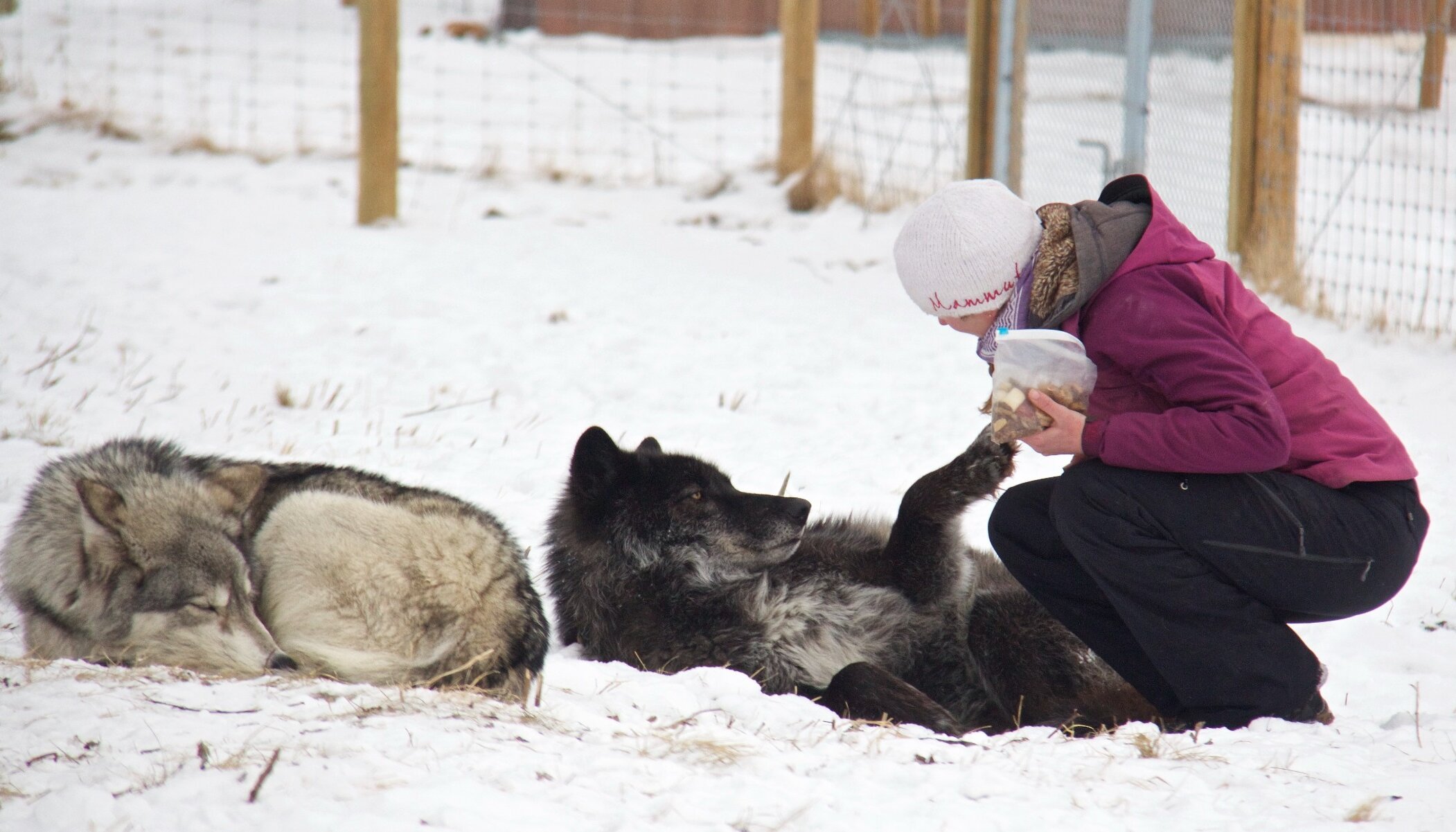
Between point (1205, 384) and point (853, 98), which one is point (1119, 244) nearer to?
point (1205, 384)

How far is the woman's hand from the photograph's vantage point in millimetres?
2938

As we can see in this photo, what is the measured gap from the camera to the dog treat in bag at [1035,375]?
113 inches

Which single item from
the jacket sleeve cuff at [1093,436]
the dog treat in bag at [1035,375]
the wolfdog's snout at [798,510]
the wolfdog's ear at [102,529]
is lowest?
the wolfdog's snout at [798,510]

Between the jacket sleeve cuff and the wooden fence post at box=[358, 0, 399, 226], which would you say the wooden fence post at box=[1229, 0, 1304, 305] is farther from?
the wooden fence post at box=[358, 0, 399, 226]

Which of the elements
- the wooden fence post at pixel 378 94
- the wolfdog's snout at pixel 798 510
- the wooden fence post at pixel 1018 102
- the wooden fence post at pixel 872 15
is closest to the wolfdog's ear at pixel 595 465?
the wolfdog's snout at pixel 798 510

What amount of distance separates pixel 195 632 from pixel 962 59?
1488cm

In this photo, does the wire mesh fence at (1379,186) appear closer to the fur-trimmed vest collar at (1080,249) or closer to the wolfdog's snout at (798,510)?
the fur-trimmed vest collar at (1080,249)

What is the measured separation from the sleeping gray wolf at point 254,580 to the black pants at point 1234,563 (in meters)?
1.62

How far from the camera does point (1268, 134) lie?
7.80m

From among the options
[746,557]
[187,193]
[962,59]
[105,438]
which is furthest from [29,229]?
[962,59]

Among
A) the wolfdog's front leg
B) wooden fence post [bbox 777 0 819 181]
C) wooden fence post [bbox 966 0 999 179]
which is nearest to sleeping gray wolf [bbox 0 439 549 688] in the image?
the wolfdog's front leg

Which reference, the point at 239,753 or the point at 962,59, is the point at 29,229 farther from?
the point at 962,59

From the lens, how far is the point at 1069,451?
3098 millimetres

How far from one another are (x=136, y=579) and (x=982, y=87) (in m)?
7.53
